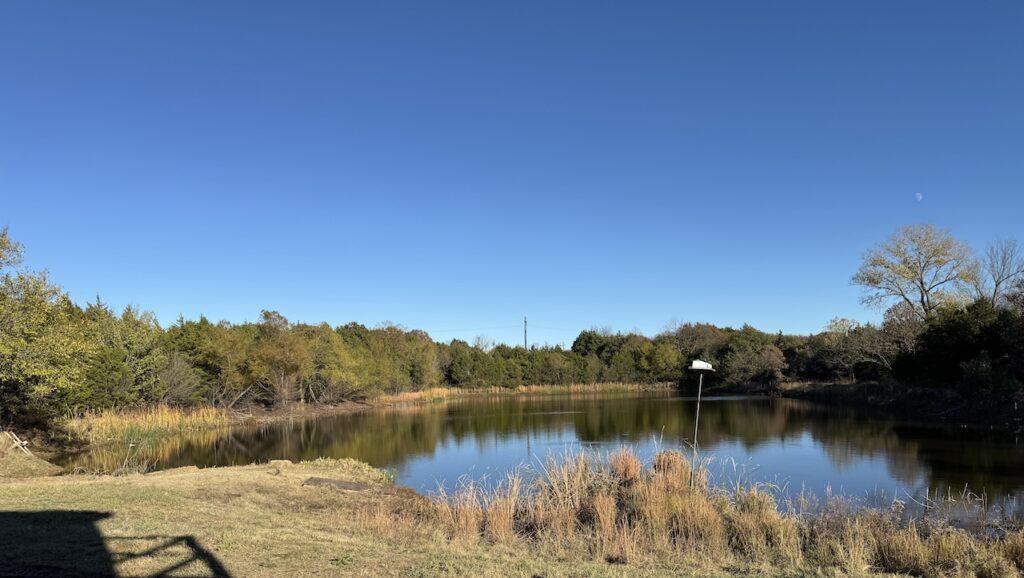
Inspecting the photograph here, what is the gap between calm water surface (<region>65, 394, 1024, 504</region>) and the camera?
17203 millimetres

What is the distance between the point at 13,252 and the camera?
17438mm

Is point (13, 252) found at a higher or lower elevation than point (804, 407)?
higher

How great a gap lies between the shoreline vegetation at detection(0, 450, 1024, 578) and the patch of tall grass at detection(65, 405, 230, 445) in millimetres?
14993

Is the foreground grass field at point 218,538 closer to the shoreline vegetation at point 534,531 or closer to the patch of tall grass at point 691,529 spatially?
the shoreline vegetation at point 534,531

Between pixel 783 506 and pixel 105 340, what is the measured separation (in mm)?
32059

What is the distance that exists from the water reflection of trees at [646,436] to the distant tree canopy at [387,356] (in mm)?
4422

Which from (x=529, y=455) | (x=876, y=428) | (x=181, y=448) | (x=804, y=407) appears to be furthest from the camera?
(x=804, y=407)

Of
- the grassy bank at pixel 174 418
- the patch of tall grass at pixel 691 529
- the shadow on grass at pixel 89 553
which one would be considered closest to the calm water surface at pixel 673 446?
the patch of tall grass at pixel 691 529

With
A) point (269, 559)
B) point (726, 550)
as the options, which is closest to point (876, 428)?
point (726, 550)

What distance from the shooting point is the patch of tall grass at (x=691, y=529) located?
7.68 metres

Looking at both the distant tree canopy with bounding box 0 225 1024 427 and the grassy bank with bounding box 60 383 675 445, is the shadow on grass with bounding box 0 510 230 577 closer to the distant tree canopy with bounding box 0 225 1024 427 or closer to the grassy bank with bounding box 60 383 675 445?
the distant tree canopy with bounding box 0 225 1024 427

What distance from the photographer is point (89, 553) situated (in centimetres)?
641

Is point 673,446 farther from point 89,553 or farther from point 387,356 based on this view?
point 387,356

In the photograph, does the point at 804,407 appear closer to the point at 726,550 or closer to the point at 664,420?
the point at 664,420
